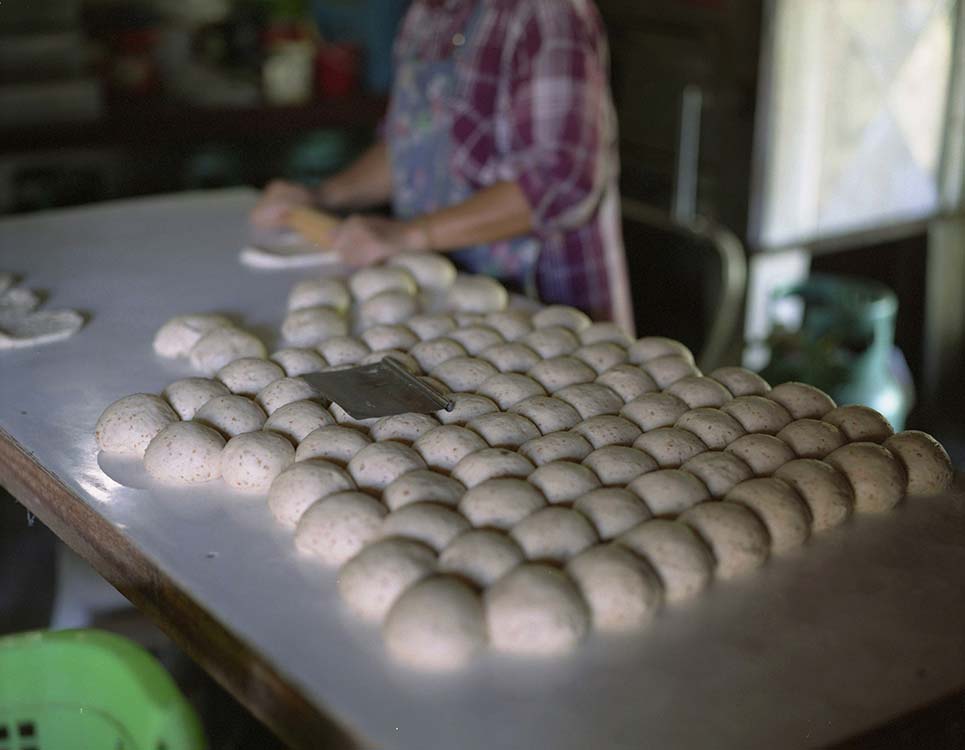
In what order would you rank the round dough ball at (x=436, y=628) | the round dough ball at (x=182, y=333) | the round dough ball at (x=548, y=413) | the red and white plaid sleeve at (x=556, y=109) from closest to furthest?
the round dough ball at (x=436, y=628) < the round dough ball at (x=548, y=413) < the round dough ball at (x=182, y=333) < the red and white plaid sleeve at (x=556, y=109)

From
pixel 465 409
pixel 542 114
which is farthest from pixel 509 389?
pixel 542 114

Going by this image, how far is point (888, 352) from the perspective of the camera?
10.6 feet

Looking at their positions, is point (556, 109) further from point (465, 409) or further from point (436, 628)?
point (436, 628)

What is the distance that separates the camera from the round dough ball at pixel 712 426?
151cm

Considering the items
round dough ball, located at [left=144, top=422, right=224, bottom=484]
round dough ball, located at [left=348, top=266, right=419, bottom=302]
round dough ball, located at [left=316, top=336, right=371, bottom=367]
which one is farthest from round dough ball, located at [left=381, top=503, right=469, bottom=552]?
round dough ball, located at [left=348, top=266, right=419, bottom=302]

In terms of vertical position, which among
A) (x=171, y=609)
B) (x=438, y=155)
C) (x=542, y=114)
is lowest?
(x=171, y=609)

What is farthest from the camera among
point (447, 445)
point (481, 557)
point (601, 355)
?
point (601, 355)

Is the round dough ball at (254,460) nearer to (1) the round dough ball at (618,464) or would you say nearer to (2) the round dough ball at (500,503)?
(2) the round dough ball at (500,503)

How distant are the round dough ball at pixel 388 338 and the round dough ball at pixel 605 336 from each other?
29cm

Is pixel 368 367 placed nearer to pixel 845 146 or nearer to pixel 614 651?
pixel 614 651

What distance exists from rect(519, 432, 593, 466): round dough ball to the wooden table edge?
18.2 inches

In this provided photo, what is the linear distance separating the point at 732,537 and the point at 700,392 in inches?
15.1

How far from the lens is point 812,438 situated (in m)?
1.52

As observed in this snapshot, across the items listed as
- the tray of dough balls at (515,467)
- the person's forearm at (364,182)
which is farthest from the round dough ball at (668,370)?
the person's forearm at (364,182)
